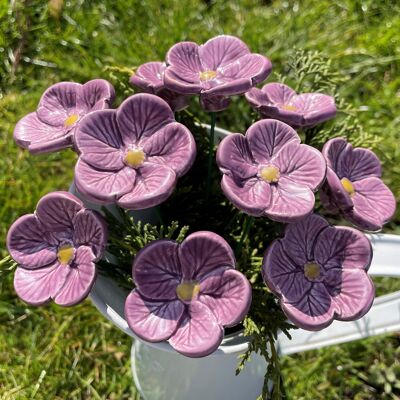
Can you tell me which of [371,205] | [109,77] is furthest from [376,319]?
[109,77]

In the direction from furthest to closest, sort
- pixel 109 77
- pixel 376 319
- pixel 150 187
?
1. pixel 109 77
2. pixel 376 319
3. pixel 150 187

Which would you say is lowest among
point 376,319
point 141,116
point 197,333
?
point 376,319

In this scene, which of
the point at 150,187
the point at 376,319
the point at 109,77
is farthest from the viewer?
the point at 109,77

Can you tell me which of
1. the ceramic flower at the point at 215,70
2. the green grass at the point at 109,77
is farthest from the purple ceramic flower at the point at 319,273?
the green grass at the point at 109,77

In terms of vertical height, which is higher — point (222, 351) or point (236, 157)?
point (236, 157)

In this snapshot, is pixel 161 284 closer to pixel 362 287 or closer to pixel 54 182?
pixel 362 287

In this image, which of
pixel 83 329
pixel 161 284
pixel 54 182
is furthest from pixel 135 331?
pixel 54 182

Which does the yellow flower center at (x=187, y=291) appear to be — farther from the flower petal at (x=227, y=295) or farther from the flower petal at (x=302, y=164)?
the flower petal at (x=302, y=164)

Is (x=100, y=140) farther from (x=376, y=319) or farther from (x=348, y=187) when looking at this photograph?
(x=376, y=319)
